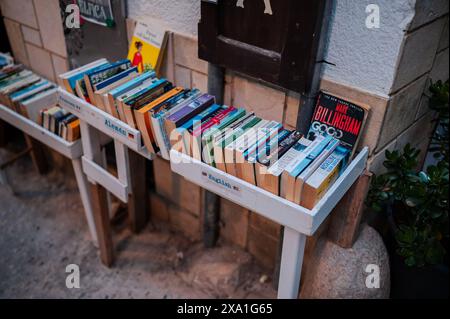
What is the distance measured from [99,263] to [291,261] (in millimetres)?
1537

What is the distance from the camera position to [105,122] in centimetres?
200

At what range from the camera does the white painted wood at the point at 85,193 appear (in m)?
2.53

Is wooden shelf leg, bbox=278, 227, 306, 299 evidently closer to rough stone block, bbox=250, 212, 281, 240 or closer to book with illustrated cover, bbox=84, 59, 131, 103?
rough stone block, bbox=250, 212, 281, 240

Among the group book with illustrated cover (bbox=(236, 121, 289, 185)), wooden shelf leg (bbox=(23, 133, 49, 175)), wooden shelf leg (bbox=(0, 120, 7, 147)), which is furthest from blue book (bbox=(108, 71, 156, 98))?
wooden shelf leg (bbox=(0, 120, 7, 147))

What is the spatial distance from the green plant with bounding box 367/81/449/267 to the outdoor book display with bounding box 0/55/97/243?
5.18 ft

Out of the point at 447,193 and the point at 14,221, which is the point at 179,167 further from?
the point at 14,221

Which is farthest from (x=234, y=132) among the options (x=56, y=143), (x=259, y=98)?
(x=56, y=143)

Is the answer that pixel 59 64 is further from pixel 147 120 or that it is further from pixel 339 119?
pixel 339 119

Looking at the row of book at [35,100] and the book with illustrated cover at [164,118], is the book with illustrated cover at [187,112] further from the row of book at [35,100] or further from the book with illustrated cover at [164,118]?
the row of book at [35,100]

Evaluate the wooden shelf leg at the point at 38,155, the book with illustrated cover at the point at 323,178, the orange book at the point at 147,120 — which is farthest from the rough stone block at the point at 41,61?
the book with illustrated cover at the point at 323,178

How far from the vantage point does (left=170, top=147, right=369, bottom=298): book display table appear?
5.00ft

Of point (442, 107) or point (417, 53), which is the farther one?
point (442, 107)

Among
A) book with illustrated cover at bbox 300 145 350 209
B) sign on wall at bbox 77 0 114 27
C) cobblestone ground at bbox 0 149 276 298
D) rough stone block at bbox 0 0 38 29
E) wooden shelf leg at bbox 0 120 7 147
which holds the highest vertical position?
sign on wall at bbox 77 0 114 27
